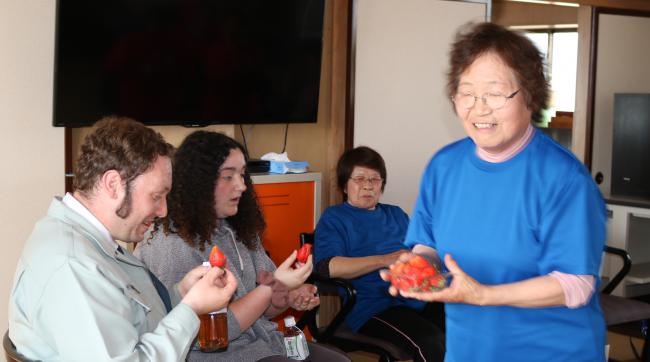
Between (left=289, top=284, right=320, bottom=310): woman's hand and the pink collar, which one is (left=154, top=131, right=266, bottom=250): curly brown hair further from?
the pink collar

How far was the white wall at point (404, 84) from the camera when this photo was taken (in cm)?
477

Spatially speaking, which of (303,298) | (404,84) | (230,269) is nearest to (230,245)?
(230,269)

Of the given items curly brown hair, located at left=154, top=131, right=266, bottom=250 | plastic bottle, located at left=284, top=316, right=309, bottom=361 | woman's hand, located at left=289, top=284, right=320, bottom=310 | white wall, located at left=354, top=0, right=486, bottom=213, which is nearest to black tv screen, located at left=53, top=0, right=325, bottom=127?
white wall, located at left=354, top=0, right=486, bottom=213

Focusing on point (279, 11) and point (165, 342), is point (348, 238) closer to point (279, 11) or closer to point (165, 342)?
point (279, 11)

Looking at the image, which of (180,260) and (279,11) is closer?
(180,260)

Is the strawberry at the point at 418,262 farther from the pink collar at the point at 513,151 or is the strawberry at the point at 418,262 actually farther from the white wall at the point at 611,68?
the white wall at the point at 611,68

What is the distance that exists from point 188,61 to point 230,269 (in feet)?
4.97

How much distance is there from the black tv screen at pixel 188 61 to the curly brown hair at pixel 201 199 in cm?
89

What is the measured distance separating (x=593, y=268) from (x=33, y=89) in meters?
2.50

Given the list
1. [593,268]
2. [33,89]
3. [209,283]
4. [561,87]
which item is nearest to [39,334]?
[209,283]

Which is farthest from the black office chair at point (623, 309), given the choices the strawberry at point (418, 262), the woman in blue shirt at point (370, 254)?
the strawberry at point (418, 262)

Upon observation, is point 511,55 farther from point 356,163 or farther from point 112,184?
point 356,163

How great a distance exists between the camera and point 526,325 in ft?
6.39

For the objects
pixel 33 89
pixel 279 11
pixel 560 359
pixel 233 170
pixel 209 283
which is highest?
pixel 279 11
